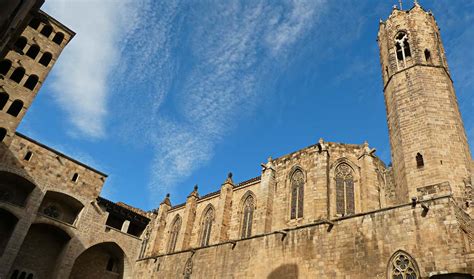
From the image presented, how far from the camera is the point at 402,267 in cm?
1061

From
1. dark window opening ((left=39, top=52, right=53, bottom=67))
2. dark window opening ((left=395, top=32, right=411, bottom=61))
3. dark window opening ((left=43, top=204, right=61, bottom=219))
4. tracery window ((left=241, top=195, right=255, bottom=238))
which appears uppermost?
dark window opening ((left=39, top=52, right=53, bottom=67))

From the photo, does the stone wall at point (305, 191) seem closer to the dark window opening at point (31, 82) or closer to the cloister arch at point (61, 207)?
the cloister arch at point (61, 207)

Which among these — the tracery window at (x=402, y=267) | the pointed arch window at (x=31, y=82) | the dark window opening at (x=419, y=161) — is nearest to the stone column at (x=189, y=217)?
the pointed arch window at (x=31, y=82)

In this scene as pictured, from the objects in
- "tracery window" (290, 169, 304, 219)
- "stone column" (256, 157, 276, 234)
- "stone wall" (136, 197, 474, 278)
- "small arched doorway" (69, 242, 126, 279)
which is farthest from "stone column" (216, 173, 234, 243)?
"small arched doorway" (69, 242, 126, 279)

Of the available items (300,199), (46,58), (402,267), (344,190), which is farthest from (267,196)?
(46,58)

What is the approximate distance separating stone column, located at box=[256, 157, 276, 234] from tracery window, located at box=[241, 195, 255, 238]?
7.77 feet

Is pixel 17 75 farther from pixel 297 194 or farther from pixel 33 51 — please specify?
pixel 297 194

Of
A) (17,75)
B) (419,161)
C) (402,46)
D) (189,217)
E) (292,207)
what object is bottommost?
(292,207)

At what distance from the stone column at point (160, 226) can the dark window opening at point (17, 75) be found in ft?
45.0

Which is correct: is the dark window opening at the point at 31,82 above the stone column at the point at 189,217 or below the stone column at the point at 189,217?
above

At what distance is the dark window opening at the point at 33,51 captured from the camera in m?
23.4

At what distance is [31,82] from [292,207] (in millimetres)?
19720

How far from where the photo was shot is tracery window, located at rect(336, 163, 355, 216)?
16094 millimetres

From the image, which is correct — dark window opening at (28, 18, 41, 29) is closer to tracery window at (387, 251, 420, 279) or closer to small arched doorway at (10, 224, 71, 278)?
small arched doorway at (10, 224, 71, 278)
